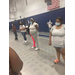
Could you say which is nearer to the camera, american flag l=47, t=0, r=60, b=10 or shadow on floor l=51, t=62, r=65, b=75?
shadow on floor l=51, t=62, r=65, b=75

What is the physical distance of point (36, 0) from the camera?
7441 mm

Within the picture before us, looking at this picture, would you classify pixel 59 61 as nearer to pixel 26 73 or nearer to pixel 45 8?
pixel 26 73

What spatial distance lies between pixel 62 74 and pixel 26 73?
1.10 meters

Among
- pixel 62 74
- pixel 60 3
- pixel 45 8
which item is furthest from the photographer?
pixel 45 8

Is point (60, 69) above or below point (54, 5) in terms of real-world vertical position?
below

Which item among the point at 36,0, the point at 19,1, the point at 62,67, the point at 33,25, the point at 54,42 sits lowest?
the point at 62,67

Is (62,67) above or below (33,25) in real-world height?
below

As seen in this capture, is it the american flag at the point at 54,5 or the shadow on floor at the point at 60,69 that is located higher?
the american flag at the point at 54,5

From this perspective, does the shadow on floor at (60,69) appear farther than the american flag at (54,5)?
No

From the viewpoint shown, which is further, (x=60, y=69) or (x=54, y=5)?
(x=54, y=5)

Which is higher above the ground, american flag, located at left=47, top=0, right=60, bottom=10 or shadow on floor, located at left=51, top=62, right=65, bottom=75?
american flag, located at left=47, top=0, right=60, bottom=10
